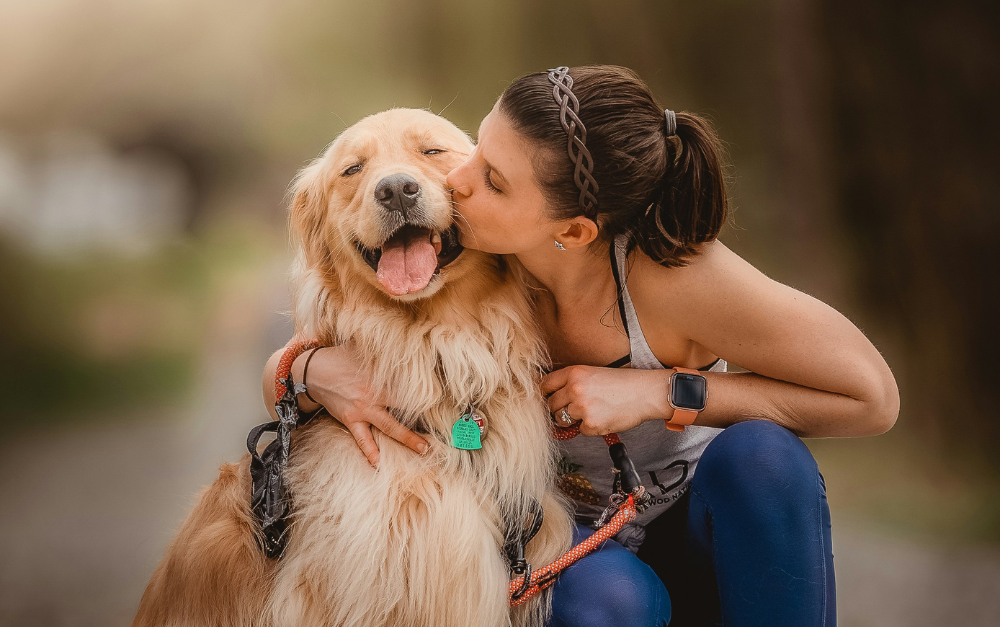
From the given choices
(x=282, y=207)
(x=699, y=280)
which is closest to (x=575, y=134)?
(x=699, y=280)

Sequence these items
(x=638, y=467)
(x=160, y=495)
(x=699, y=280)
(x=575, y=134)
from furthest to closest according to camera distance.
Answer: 1. (x=160, y=495)
2. (x=638, y=467)
3. (x=699, y=280)
4. (x=575, y=134)

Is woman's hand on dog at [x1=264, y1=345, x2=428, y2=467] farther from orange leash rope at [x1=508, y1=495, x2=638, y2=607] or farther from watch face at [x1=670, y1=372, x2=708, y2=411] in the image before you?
watch face at [x1=670, y1=372, x2=708, y2=411]

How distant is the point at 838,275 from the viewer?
2297 mm

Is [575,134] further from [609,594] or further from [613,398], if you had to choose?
[609,594]

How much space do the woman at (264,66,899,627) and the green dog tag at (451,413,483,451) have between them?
0.07 m

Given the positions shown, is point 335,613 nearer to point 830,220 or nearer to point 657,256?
point 657,256

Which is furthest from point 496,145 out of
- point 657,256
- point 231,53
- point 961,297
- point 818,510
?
point 961,297

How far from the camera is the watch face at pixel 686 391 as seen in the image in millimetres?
1207

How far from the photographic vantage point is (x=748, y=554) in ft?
3.70

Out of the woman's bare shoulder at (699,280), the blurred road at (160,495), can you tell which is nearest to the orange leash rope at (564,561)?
the woman's bare shoulder at (699,280)

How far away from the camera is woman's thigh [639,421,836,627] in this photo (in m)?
1.10

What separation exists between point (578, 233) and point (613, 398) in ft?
0.95

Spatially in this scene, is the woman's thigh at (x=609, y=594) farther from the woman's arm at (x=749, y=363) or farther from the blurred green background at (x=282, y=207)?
the blurred green background at (x=282, y=207)

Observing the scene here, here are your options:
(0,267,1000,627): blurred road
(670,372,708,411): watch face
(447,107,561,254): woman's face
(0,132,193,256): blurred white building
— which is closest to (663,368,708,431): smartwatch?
(670,372,708,411): watch face
